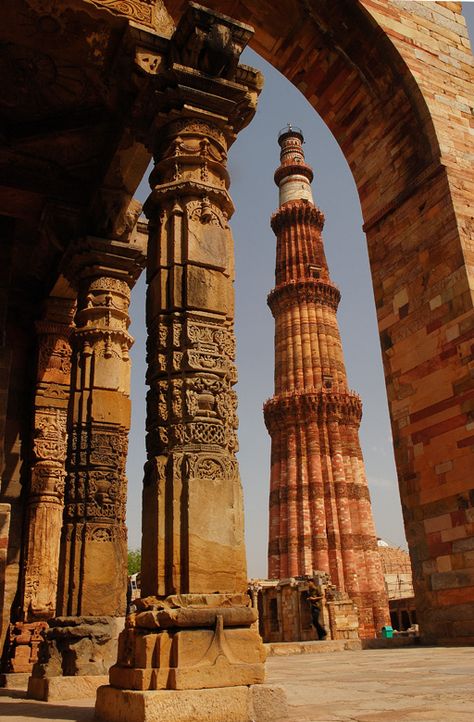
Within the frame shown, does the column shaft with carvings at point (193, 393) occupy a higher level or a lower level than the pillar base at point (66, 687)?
higher

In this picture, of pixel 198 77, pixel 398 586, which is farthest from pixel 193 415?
pixel 398 586

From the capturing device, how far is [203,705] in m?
2.75

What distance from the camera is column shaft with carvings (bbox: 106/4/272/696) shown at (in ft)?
9.80

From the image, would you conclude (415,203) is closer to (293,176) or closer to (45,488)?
(45,488)

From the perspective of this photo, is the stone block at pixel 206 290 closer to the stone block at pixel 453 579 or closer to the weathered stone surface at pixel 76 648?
the weathered stone surface at pixel 76 648

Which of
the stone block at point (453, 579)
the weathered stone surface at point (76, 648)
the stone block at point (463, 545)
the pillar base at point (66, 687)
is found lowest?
the pillar base at point (66, 687)

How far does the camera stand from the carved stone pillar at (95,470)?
16.1 feet

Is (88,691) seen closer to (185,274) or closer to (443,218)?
(185,274)

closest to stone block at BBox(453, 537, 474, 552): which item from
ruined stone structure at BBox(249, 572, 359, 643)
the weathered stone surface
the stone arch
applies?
the stone arch

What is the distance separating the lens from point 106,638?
16.4ft

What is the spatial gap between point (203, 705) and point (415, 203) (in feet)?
26.5

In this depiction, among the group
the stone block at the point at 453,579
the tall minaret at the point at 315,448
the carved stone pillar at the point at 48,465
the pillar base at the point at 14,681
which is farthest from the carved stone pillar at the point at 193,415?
the tall minaret at the point at 315,448

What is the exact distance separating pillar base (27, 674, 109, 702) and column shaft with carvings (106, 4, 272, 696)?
139 centimetres

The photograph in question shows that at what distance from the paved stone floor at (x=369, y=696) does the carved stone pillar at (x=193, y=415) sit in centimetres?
39
